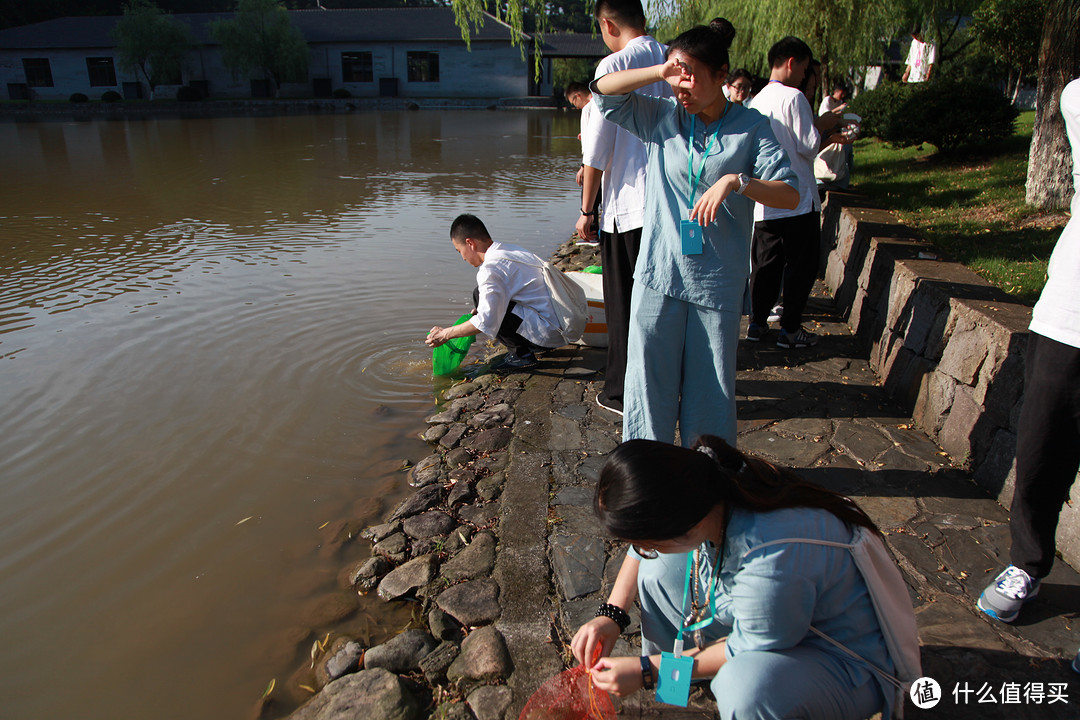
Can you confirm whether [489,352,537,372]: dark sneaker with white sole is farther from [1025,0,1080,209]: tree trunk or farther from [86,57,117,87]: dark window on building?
[86,57,117,87]: dark window on building

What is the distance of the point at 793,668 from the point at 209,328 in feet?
16.7

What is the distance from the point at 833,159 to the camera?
278 inches

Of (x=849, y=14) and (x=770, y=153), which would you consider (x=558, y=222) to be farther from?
(x=770, y=153)

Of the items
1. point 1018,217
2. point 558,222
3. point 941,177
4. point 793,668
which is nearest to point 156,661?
point 793,668

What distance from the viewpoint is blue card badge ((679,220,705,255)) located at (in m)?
2.47

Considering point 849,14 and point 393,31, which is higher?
point 393,31

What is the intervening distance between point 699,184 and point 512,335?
2.34 metres

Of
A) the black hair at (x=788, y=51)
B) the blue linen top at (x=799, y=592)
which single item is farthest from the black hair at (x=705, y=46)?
the black hair at (x=788, y=51)

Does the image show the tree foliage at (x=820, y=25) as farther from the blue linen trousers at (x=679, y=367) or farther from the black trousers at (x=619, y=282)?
the blue linen trousers at (x=679, y=367)

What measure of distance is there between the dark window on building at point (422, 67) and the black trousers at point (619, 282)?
133 ft

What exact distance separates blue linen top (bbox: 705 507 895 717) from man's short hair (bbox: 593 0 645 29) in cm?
241

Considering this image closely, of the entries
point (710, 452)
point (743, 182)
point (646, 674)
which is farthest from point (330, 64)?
point (646, 674)

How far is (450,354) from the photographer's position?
4.65 m

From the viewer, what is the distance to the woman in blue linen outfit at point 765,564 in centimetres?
144
